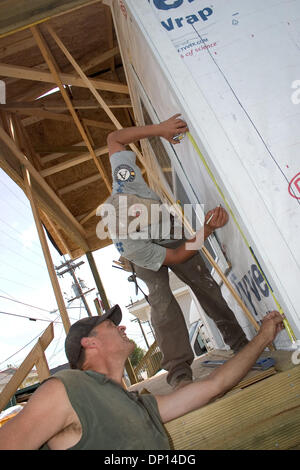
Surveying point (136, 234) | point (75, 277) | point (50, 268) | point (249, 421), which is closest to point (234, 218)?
point (136, 234)

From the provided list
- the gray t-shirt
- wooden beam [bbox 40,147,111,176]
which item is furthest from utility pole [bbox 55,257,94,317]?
the gray t-shirt

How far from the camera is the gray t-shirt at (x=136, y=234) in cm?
259

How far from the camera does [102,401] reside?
145 centimetres

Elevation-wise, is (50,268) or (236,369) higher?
(50,268)

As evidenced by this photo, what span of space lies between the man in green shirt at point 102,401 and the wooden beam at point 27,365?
144 centimetres

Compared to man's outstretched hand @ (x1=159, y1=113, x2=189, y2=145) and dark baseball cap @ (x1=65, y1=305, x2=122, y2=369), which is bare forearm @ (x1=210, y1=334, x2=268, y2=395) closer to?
dark baseball cap @ (x1=65, y1=305, x2=122, y2=369)

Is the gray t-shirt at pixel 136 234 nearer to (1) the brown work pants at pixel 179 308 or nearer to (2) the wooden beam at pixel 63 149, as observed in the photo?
(1) the brown work pants at pixel 179 308

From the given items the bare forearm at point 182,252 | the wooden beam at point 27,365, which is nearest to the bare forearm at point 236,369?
the bare forearm at point 182,252

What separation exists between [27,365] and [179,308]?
1386 millimetres

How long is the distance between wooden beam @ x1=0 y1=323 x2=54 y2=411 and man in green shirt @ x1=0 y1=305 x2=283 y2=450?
1.44 metres

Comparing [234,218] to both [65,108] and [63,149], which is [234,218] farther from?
[63,149]

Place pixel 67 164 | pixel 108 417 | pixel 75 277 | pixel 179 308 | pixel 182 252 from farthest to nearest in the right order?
pixel 75 277 → pixel 67 164 → pixel 179 308 → pixel 182 252 → pixel 108 417
